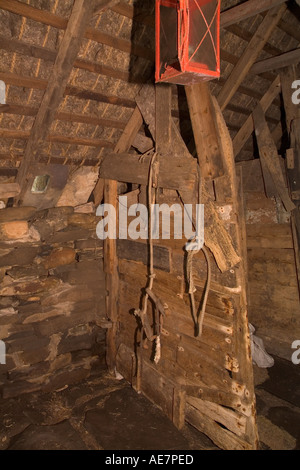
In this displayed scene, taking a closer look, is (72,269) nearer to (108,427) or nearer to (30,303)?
(30,303)

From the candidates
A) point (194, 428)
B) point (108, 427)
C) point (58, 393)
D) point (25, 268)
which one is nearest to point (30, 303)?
point (25, 268)

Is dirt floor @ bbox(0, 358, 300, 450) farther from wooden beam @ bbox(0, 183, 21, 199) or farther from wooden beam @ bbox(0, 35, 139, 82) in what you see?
wooden beam @ bbox(0, 35, 139, 82)

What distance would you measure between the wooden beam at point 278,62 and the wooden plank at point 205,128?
178 centimetres

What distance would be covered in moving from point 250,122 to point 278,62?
3.23ft

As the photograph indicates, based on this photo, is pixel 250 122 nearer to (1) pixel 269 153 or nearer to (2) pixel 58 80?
(1) pixel 269 153

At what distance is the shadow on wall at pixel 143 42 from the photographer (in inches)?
113

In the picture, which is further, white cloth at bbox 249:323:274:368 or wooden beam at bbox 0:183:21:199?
white cloth at bbox 249:323:274:368

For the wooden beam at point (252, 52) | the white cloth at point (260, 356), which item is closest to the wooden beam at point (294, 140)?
the wooden beam at point (252, 52)

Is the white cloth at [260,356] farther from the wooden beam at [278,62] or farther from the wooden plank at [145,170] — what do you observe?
the wooden beam at [278,62]

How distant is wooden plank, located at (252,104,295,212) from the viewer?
459cm

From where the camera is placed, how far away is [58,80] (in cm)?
289

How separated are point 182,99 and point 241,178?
1.47 m

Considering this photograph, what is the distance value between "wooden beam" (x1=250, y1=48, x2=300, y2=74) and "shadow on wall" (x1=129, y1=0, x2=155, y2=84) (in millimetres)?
1585

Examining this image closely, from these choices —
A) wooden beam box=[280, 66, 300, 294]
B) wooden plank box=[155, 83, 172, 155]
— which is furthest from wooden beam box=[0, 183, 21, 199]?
wooden beam box=[280, 66, 300, 294]
